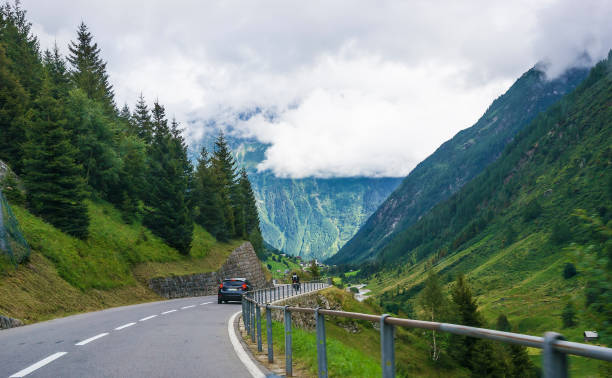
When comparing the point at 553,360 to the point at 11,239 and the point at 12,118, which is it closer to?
the point at 11,239

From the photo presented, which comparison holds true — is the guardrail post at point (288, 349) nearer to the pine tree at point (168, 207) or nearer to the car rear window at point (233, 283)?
the car rear window at point (233, 283)

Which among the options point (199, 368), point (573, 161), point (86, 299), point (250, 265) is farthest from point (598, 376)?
point (573, 161)

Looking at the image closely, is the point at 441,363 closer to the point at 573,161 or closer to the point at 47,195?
the point at 47,195

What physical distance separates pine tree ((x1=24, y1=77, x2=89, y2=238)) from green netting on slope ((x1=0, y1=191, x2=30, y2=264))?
21.1ft

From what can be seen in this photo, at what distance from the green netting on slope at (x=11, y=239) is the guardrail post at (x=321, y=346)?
16.4 metres

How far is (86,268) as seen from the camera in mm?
25062

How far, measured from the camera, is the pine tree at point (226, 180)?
67.3 m

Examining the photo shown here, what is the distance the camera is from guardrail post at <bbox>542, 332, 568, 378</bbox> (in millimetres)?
2283

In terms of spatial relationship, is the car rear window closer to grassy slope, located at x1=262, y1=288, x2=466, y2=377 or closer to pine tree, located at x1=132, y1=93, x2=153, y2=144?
grassy slope, located at x1=262, y1=288, x2=466, y2=377

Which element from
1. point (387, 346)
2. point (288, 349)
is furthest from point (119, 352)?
point (387, 346)

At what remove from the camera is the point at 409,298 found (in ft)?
501

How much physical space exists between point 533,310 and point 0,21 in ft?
383

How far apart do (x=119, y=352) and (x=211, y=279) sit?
36.1m

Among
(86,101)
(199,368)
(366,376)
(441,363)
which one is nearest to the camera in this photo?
(441,363)
